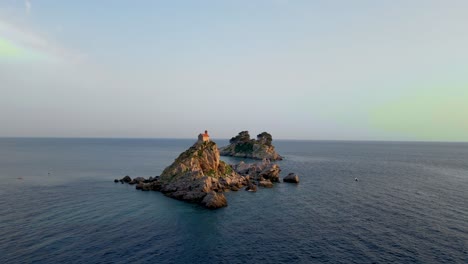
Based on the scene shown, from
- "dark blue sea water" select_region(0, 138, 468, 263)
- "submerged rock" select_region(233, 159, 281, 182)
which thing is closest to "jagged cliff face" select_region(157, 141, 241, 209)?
"dark blue sea water" select_region(0, 138, 468, 263)

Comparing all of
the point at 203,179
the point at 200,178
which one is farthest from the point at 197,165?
the point at 203,179

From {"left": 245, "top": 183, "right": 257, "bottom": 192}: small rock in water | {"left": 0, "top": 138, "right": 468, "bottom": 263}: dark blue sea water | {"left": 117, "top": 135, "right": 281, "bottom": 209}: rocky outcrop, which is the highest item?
{"left": 117, "top": 135, "right": 281, "bottom": 209}: rocky outcrop

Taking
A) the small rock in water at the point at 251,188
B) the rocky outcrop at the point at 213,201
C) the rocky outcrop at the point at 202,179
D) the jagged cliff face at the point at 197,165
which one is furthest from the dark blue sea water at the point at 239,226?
the jagged cliff face at the point at 197,165

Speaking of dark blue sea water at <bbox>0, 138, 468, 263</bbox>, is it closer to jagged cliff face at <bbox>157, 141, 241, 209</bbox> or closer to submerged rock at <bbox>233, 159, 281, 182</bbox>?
jagged cliff face at <bbox>157, 141, 241, 209</bbox>

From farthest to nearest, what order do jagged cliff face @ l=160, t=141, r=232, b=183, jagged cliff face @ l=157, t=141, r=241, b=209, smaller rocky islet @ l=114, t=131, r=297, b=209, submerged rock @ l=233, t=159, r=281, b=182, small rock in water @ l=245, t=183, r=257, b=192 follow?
submerged rock @ l=233, t=159, r=281, b=182 < small rock in water @ l=245, t=183, r=257, b=192 < jagged cliff face @ l=160, t=141, r=232, b=183 < smaller rocky islet @ l=114, t=131, r=297, b=209 < jagged cliff face @ l=157, t=141, r=241, b=209

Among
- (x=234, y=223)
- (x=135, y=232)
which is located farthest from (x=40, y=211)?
(x=234, y=223)

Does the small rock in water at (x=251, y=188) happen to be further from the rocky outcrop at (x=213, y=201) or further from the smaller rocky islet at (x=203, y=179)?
the rocky outcrop at (x=213, y=201)

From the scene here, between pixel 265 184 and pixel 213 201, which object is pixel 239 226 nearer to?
pixel 213 201

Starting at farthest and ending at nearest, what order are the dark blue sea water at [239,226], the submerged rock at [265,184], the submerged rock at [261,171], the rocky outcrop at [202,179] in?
the submerged rock at [261,171], the submerged rock at [265,184], the rocky outcrop at [202,179], the dark blue sea water at [239,226]
